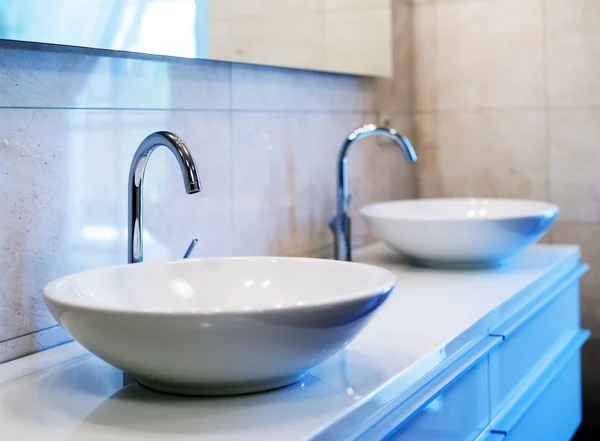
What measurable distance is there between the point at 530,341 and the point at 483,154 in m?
0.91

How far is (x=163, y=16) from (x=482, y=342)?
0.75 meters

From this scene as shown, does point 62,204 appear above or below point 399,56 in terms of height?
below

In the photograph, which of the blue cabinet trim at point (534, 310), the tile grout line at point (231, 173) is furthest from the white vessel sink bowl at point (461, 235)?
the tile grout line at point (231, 173)

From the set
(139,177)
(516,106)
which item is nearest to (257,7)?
(139,177)

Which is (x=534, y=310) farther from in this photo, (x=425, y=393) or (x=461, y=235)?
(x=425, y=393)

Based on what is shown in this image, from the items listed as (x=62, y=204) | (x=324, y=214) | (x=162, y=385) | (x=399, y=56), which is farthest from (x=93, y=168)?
(x=399, y=56)

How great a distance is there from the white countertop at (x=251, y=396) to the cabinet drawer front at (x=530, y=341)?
3.2 inches

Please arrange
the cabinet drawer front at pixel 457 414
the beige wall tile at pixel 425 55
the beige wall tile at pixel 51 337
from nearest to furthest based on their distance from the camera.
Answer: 1. the cabinet drawer front at pixel 457 414
2. the beige wall tile at pixel 51 337
3. the beige wall tile at pixel 425 55

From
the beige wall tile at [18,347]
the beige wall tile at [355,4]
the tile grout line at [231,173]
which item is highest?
the beige wall tile at [355,4]

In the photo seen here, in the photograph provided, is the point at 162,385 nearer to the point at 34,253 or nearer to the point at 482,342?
the point at 34,253

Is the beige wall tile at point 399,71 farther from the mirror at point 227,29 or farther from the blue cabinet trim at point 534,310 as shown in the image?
the blue cabinet trim at point 534,310

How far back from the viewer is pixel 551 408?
5.95 ft

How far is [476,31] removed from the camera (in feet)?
7.93

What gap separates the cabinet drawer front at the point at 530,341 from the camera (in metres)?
1.44
